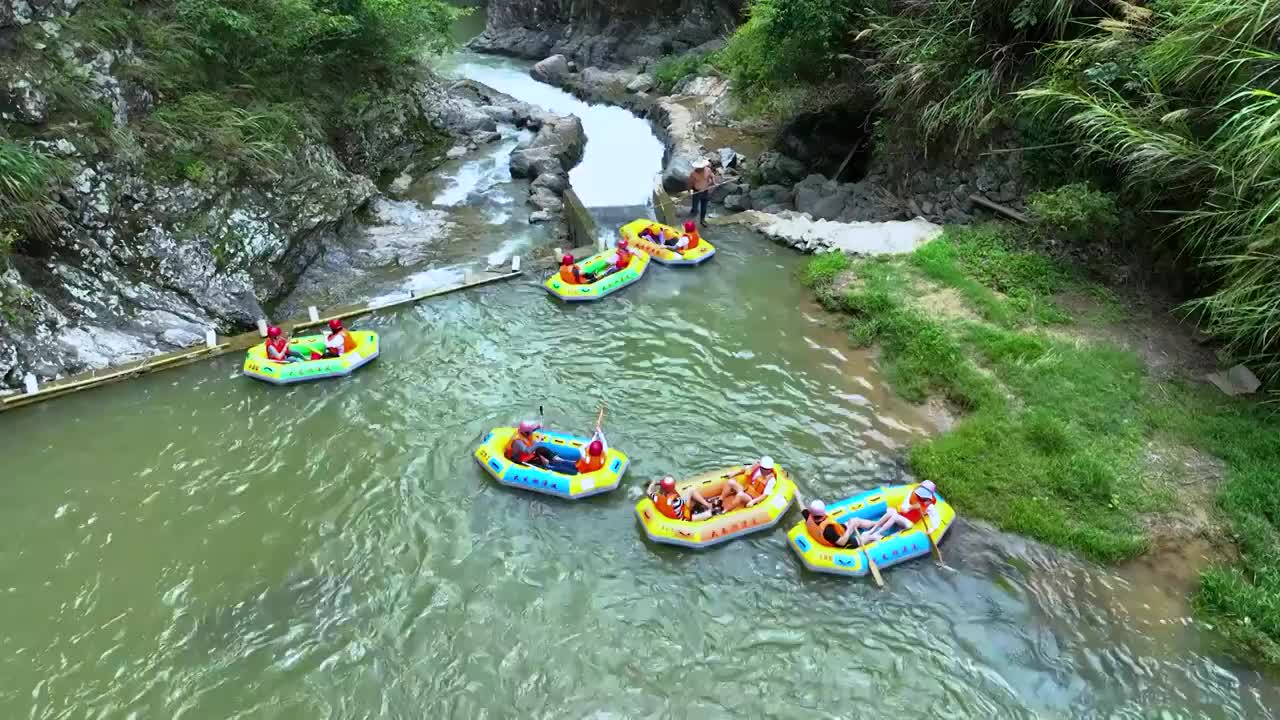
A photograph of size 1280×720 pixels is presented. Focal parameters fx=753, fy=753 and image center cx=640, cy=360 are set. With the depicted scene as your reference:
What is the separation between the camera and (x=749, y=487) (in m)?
9.14

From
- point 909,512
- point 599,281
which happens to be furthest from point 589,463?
point 599,281

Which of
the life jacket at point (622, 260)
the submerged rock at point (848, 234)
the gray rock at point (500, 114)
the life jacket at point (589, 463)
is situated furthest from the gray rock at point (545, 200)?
the life jacket at point (589, 463)

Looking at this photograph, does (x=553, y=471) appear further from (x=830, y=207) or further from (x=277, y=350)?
(x=830, y=207)

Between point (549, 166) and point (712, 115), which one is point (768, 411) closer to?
point (549, 166)

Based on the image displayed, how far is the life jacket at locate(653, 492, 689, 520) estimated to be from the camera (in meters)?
8.69

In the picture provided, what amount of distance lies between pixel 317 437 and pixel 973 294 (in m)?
10.3

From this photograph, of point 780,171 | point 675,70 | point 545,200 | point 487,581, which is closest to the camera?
point 487,581

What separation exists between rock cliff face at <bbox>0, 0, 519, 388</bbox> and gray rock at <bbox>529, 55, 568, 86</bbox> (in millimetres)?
19863

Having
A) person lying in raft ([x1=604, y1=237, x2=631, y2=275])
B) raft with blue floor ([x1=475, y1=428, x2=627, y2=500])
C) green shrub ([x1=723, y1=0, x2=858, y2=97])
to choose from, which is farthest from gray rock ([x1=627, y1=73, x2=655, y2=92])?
raft with blue floor ([x1=475, y1=428, x2=627, y2=500])

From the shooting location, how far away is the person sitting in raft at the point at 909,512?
8.56m

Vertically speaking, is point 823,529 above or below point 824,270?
below

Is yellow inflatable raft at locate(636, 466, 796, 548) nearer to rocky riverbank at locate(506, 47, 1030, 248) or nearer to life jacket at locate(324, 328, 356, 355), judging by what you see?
life jacket at locate(324, 328, 356, 355)

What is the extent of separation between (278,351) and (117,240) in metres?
3.29

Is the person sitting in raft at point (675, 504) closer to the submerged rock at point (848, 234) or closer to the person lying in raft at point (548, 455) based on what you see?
the person lying in raft at point (548, 455)
